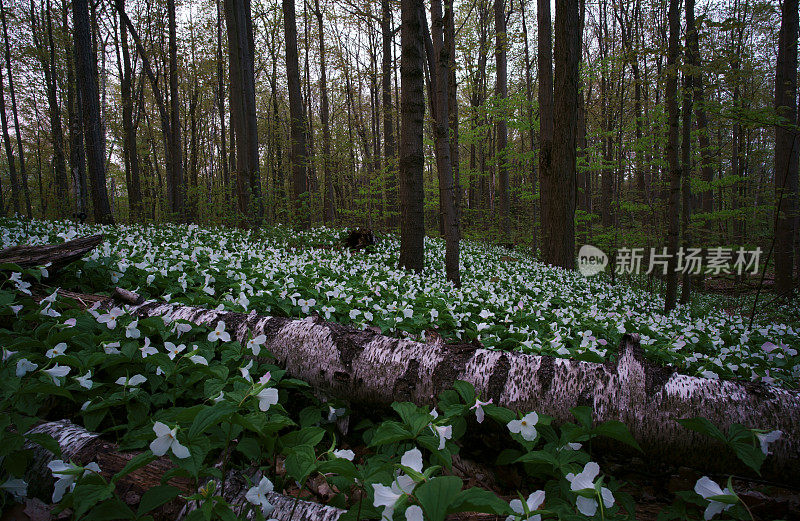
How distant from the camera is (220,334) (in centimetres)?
223

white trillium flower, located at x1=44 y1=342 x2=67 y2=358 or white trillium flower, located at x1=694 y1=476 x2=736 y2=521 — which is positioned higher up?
white trillium flower, located at x1=44 y1=342 x2=67 y2=358

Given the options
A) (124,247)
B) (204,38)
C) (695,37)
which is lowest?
(124,247)

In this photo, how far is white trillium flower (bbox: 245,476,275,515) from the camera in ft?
4.14

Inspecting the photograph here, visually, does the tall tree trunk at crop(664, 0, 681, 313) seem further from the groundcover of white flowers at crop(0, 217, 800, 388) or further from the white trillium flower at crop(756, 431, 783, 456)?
the white trillium flower at crop(756, 431, 783, 456)

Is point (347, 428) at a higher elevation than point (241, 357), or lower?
lower

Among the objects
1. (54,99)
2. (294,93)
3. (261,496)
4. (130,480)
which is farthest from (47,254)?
(54,99)

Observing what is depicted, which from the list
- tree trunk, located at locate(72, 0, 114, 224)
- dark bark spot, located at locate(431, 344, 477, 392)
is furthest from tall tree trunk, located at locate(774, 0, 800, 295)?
tree trunk, located at locate(72, 0, 114, 224)

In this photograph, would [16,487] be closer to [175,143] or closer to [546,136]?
[546,136]

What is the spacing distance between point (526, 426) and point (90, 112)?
10959 millimetres

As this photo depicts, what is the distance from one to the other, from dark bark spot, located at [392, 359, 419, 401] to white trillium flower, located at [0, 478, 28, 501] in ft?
4.91

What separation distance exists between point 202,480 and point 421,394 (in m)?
1.08

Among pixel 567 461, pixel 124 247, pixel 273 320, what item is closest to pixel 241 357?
pixel 273 320

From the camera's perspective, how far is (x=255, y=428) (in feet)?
4.23

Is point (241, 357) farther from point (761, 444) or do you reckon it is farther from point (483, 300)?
point (483, 300)
